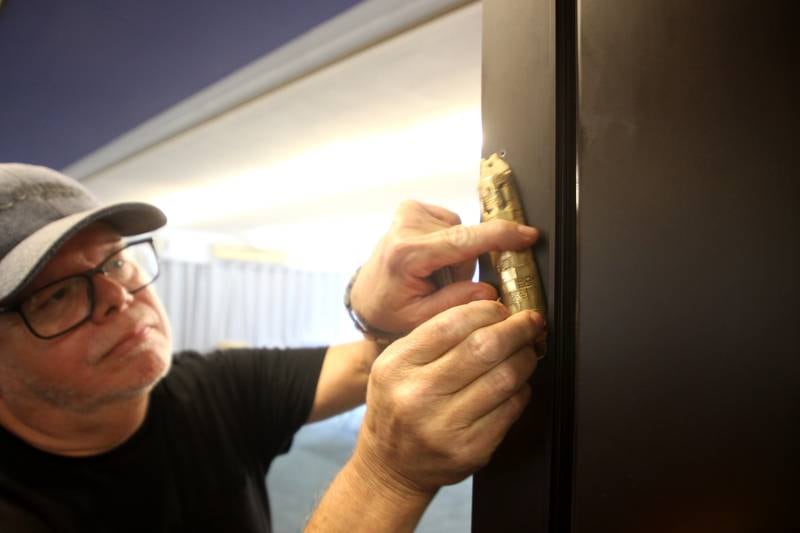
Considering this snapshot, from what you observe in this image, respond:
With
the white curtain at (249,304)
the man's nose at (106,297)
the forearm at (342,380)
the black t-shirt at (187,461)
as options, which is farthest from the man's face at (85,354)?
the white curtain at (249,304)

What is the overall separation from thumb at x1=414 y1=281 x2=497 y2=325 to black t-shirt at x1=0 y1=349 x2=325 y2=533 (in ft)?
1.87

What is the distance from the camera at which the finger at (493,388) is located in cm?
29

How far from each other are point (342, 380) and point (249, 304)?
153 inches

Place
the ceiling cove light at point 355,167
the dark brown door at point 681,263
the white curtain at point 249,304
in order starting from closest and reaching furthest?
the dark brown door at point 681,263
the ceiling cove light at point 355,167
the white curtain at point 249,304

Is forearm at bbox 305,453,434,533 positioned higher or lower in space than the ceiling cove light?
lower

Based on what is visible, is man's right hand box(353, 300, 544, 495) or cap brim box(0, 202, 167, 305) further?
cap brim box(0, 202, 167, 305)

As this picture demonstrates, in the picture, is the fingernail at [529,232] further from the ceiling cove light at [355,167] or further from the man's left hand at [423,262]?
Answer: the ceiling cove light at [355,167]

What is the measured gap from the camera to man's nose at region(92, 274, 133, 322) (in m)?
0.72

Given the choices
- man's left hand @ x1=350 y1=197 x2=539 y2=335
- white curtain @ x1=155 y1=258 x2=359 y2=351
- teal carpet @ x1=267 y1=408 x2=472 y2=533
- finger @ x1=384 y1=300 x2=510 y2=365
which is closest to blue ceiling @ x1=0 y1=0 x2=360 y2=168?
man's left hand @ x1=350 y1=197 x2=539 y2=335

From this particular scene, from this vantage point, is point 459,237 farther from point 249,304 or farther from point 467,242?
point 249,304

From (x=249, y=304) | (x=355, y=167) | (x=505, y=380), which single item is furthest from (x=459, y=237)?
(x=249, y=304)

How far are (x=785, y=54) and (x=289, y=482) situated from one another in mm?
3379

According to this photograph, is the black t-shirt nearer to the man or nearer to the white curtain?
the man

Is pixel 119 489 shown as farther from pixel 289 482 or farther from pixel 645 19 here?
pixel 289 482
